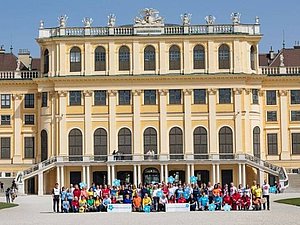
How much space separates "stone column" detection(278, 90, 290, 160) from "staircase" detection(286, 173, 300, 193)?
379 centimetres

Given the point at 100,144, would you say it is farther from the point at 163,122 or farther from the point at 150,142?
the point at 163,122

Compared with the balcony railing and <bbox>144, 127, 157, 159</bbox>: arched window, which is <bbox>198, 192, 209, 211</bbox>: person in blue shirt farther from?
the balcony railing

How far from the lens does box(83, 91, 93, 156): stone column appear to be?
73.0 metres

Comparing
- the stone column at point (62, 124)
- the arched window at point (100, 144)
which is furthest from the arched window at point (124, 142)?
the stone column at point (62, 124)

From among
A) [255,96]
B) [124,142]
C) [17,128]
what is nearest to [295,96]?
[255,96]

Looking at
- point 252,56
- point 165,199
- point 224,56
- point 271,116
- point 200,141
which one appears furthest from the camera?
point 271,116

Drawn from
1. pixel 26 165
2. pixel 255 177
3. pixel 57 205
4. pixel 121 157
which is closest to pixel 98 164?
pixel 121 157

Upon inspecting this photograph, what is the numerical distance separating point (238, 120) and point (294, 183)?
764 centimetres

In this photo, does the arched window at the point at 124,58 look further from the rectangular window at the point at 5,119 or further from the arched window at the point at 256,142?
the arched window at the point at 256,142

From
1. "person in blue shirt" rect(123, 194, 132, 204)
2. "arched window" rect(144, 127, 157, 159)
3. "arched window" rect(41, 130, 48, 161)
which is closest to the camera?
"person in blue shirt" rect(123, 194, 132, 204)

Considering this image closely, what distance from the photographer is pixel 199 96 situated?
7362 centimetres

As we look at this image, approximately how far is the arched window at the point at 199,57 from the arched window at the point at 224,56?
5.16 feet

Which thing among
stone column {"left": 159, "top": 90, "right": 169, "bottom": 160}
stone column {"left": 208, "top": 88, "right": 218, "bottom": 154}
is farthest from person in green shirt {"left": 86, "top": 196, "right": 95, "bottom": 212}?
stone column {"left": 208, "top": 88, "right": 218, "bottom": 154}

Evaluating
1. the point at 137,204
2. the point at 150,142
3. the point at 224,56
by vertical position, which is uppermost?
the point at 224,56
